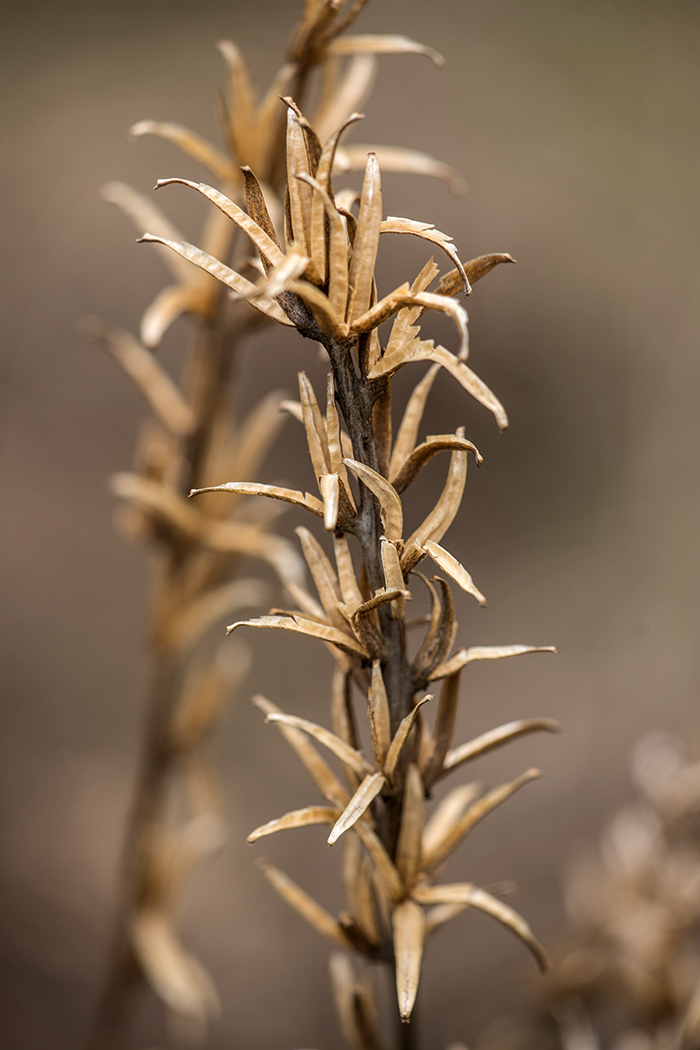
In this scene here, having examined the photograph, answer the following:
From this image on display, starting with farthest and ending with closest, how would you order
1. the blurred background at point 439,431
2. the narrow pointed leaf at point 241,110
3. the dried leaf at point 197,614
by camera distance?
1. the blurred background at point 439,431
2. the dried leaf at point 197,614
3. the narrow pointed leaf at point 241,110

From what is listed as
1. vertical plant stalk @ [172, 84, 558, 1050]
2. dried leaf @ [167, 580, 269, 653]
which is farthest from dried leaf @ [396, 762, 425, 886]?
dried leaf @ [167, 580, 269, 653]

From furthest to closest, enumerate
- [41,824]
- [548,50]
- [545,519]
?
[548,50] < [545,519] < [41,824]

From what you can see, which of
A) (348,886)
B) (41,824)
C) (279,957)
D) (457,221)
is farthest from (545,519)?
(348,886)

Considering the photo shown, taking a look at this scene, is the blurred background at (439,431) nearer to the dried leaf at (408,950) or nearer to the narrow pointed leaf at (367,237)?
the dried leaf at (408,950)

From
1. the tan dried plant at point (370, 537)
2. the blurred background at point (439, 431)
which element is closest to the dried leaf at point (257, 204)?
the tan dried plant at point (370, 537)

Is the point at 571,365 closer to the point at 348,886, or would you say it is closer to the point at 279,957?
the point at 279,957

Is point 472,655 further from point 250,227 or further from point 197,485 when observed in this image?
point 197,485
